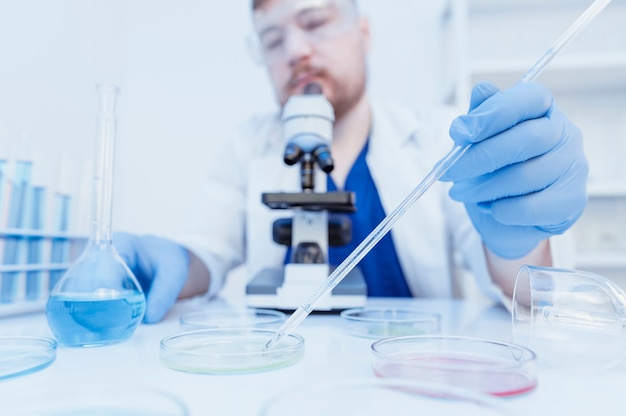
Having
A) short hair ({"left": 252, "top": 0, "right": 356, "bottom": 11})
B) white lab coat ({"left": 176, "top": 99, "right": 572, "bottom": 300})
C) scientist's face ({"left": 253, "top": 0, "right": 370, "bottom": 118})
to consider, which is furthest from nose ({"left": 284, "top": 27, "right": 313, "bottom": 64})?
white lab coat ({"left": 176, "top": 99, "right": 572, "bottom": 300})

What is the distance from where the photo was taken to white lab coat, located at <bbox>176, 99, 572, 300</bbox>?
125cm

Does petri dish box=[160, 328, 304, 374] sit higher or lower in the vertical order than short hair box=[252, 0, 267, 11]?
lower

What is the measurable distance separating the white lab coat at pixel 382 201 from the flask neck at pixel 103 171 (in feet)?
1.63

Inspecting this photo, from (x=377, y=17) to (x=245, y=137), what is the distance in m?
0.90

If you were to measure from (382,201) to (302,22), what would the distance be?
0.53 metres

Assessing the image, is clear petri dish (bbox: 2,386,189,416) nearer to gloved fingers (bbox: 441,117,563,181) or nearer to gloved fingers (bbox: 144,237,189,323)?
gloved fingers (bbox: 144,237,189,323)

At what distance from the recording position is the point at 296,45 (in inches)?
47.4

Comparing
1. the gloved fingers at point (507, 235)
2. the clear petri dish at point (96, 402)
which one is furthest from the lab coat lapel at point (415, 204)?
the clear petri dish at point (96, 402)

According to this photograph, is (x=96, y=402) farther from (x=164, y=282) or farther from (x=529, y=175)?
(x=529, y=175)

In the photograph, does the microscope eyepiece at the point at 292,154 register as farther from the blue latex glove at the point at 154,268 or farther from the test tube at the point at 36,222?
the test tube at the point at 36,222

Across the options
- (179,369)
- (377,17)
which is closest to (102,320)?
(179,369)

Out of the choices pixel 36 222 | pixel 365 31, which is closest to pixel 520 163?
pixel 36 222

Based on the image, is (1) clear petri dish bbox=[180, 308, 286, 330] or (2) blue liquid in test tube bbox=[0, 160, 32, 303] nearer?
(1) clear petri dish bbox=[180, 308, 286, 330]

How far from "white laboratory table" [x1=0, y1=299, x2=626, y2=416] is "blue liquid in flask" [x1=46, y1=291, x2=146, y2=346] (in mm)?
14
